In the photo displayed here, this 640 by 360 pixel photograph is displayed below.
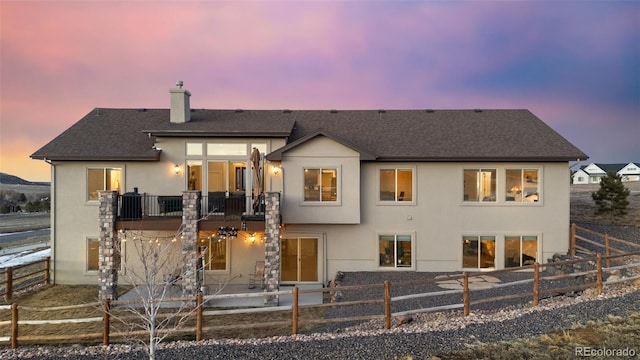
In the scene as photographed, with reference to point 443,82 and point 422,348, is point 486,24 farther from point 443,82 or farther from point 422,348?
point 422,348

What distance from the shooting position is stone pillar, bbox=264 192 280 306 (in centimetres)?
1139

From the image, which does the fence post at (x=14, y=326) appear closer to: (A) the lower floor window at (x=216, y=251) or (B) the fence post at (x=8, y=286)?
(B) the fence post at (x=8, y=286)

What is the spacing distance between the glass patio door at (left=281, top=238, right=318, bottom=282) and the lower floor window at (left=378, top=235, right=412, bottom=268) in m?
2.82

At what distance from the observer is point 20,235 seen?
1161 inches

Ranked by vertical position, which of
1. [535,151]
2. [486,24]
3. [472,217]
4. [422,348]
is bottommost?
[422,348]

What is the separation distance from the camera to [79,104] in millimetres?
35875

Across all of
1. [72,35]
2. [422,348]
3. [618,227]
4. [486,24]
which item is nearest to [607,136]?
[486,24]

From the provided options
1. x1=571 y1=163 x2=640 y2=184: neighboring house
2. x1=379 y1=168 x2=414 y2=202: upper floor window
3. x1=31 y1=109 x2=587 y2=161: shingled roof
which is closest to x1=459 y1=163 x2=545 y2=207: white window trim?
x1=31 y1=109 x2=587 y2=161: shingled roof

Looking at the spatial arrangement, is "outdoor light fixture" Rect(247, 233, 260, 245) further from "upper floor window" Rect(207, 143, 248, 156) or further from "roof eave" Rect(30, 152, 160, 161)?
"roof eave" Rect(30, 152, 160, 161)

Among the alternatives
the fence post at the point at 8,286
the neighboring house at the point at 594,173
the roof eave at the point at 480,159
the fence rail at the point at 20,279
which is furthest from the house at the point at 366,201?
the neighboring house at the point at 594,173

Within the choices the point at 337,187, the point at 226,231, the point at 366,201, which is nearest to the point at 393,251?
the point at 366,201

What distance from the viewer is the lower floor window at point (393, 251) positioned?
14133 mm

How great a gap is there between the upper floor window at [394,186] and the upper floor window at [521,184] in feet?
13.5

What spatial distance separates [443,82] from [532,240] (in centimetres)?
3795
